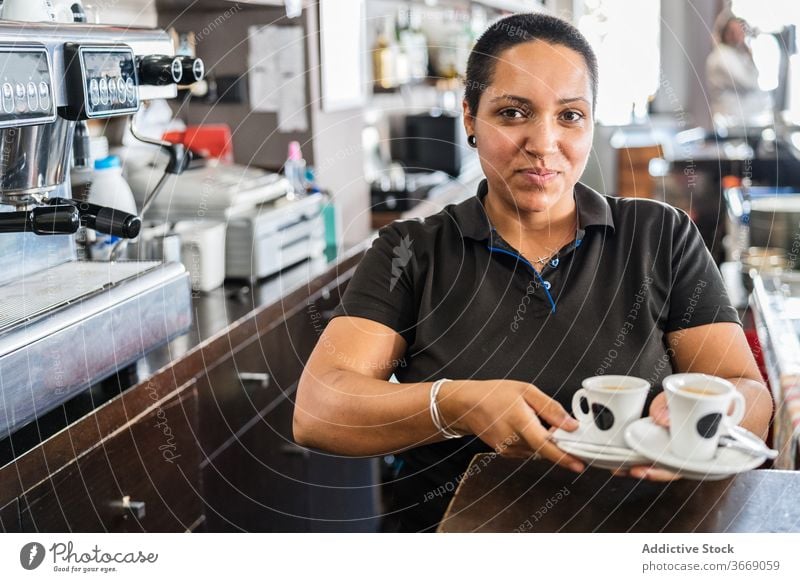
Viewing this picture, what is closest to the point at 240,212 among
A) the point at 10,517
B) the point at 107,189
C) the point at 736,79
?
the point at 107,189

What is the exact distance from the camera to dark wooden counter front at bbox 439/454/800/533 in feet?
2.23

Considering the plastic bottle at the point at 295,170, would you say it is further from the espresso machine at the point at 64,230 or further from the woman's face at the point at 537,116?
the woman's face at the point at 537,116

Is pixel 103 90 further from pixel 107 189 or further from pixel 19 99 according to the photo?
pixel 107 189

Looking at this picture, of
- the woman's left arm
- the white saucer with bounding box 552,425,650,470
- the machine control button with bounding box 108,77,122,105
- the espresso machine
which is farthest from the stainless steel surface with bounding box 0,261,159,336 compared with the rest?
the woman's left arm

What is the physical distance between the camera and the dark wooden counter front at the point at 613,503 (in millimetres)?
681

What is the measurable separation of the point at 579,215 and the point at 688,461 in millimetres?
382

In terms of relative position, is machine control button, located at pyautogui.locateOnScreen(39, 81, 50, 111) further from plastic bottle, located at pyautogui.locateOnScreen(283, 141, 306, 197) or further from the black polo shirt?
plastic bottle, located at pyautogui.locateOnScreen(283, 141, 306, 197)

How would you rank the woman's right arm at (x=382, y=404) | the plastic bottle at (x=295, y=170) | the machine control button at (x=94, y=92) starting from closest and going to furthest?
1. the woman's right arm at (x=382, y=404)
2. the machine control button at (x=94, y=92)
3. the plastic bottle at (x=295, y=170)

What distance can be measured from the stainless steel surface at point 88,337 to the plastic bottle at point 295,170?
0.73m

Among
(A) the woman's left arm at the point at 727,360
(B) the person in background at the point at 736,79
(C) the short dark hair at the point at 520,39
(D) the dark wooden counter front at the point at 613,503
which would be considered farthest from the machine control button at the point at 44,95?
(B) the person in background at the point at 736,79

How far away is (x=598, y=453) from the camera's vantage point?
69cm

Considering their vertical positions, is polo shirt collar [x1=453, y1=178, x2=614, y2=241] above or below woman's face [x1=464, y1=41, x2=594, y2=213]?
below

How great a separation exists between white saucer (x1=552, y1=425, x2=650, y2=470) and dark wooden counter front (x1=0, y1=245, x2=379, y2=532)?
1.66ft

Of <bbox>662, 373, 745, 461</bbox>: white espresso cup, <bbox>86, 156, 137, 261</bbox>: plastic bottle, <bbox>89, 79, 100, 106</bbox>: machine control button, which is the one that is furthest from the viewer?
<bbox>86, 156, 137, 261</bbox>: plastic bottle
